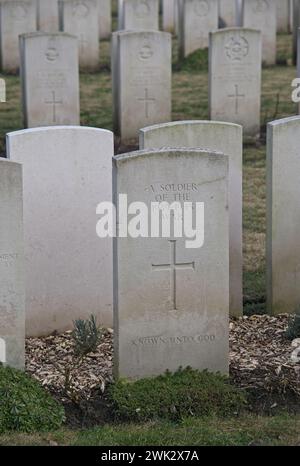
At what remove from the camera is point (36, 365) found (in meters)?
7.45

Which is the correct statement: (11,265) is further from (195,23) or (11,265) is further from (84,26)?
(195,23)

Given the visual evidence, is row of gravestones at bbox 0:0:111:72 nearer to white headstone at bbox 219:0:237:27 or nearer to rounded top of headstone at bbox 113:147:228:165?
white headstone at bbox 219:0:237:27

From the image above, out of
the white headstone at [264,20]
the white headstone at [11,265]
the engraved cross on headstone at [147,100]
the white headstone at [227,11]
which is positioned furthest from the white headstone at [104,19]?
the white headstone at [11,265]

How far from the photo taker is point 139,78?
14539 millimetres

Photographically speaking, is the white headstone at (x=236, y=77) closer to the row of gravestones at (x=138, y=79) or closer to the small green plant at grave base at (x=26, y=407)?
the row of gravestones at (x=138, y=79)

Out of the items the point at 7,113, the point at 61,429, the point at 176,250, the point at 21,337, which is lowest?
the point at 61,429

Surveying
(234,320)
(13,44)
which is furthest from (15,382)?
(13,44)

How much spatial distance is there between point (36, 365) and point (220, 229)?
60.1 inches

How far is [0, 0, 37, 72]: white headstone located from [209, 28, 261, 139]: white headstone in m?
5.08

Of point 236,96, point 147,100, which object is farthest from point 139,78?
point 236,96

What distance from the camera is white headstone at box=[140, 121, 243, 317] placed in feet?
26.7

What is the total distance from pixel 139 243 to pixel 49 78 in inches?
307

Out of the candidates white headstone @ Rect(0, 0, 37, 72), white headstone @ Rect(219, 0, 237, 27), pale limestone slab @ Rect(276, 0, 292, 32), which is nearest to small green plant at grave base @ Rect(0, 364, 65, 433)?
white headstone @ Rect(0, 0, 37, 72)

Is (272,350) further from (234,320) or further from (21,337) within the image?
(21,337)
